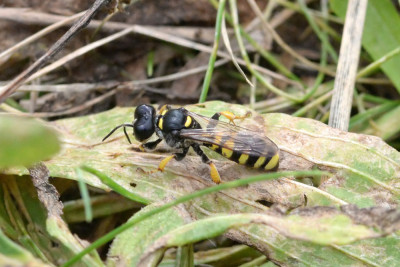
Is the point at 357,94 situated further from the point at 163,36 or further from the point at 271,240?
the point at 271,240

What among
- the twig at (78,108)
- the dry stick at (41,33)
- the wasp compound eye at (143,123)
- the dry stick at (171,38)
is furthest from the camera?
the dry stick at (171,38)

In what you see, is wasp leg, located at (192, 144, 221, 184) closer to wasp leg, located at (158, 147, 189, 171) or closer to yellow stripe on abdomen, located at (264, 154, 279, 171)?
wasp leg, located at (158, 147, 189, 171)

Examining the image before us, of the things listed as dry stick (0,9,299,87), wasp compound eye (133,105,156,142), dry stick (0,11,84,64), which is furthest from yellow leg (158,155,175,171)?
dry stick (0,9,299,87)

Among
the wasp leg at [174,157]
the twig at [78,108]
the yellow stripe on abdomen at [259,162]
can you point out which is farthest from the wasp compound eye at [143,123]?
the twig at [78,108]

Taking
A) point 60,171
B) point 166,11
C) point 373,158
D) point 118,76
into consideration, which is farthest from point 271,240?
point 166,11

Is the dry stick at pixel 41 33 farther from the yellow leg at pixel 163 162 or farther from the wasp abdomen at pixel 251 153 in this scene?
the wasp abdomen at pixel 251 153

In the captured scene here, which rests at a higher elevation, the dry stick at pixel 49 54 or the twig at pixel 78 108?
the dry stick at pixel 49 54

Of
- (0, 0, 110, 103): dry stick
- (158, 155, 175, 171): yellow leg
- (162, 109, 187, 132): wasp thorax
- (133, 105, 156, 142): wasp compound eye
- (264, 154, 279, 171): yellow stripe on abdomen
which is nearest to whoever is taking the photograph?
(0, 0, 110, 103): dry stick
